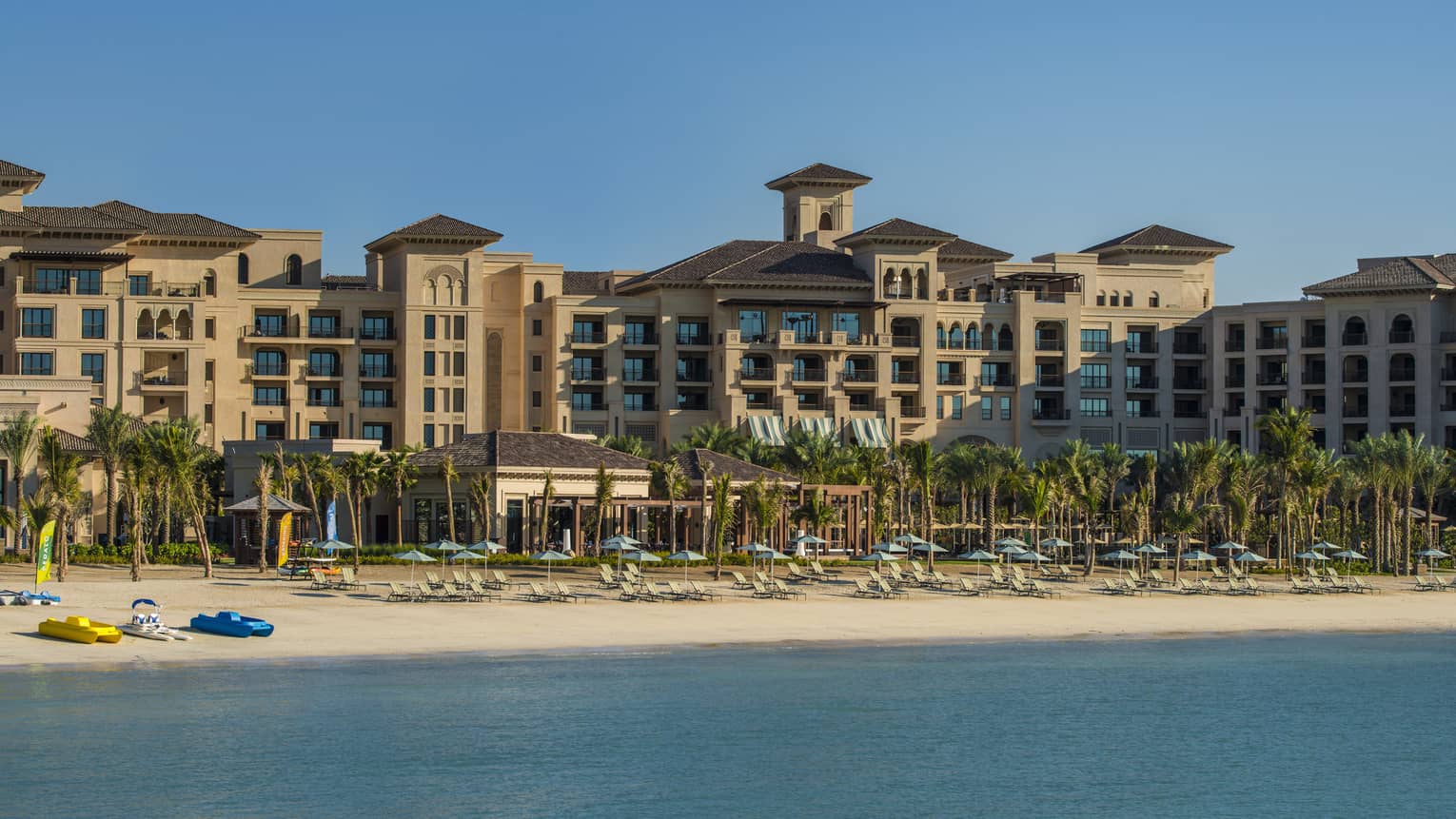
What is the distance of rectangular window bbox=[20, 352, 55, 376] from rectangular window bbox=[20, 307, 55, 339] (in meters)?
1.01

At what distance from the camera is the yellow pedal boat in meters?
56.7

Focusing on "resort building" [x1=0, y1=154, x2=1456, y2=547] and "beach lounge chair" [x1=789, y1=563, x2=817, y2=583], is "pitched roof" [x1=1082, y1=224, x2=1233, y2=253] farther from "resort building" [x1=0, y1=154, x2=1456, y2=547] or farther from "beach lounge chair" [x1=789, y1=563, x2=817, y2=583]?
"beach lounge chair" [x1=789, y1=563, x2=817, y2=583]

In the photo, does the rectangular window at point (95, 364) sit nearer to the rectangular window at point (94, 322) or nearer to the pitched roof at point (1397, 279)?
the rectangular window at point (94, 322)

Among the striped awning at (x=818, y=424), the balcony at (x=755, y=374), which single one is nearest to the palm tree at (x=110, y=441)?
the balcony at (x=755, y=374)

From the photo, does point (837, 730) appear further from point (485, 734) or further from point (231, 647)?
point (231, 647)

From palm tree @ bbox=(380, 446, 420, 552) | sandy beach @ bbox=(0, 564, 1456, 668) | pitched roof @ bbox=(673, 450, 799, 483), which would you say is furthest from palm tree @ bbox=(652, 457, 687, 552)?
palm tree @ bbox=(380, 446, 420, 552)

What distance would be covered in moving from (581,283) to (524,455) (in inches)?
1798

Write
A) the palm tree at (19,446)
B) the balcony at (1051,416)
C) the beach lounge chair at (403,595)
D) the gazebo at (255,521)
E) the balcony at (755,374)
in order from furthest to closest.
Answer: the balcony at (1051,416) < the balcony at (755,374) < the gazebo at (255,521) < the palm tree at (19,446) < the beach lounge chair at (403,595)

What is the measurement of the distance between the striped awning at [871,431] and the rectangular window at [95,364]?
4338 cm

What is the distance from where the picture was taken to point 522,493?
87.0 metres

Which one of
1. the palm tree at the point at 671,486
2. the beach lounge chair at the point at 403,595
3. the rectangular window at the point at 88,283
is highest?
the rectangular window at the point at 88,283

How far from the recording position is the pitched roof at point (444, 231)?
394 feet

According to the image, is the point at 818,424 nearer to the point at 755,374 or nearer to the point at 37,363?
the point at 755,374

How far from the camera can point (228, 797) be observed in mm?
41688
